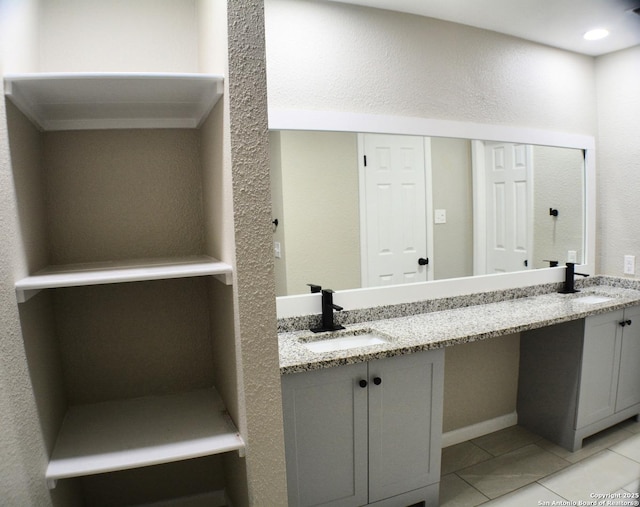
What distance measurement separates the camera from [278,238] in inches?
79.7

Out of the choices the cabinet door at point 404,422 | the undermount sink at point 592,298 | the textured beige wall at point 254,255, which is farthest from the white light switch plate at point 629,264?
the textured beige wall at point 254,255

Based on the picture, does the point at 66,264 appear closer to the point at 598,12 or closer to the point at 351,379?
the point at 351,379

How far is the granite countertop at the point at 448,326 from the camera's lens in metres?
1.75

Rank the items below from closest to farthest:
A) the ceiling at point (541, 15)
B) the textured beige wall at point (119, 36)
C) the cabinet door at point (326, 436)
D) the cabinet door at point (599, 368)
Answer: the textured beige wall at point (119, 36)
the cabinet door at point (326, 436)
the ceiling at point (541, 15)
the cabinet door at point (599, 368)

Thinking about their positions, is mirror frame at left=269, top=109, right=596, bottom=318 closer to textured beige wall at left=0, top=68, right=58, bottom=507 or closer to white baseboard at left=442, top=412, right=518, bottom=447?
white baseboard at left=442, top=412, right=518, bottom=447

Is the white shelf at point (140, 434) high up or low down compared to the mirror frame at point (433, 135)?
down

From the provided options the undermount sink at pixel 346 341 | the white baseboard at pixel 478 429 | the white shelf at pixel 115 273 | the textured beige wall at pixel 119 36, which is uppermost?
the textured beige wall at pixel 119 36

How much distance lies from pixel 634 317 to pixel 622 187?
1.00 meters

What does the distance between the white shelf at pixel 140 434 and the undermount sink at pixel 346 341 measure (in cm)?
53

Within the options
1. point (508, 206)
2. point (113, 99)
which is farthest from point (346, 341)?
point (508, 206)

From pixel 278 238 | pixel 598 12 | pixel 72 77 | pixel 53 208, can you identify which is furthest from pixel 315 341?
pixel 598 12

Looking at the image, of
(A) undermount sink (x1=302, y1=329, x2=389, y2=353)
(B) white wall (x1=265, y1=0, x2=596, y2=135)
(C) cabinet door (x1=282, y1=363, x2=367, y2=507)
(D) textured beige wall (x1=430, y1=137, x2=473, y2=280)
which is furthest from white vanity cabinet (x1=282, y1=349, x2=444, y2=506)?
(B) white wall (x1=265, y1=0, x2=596, y2=135)

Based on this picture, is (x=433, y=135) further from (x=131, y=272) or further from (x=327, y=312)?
(x=131, y=272)

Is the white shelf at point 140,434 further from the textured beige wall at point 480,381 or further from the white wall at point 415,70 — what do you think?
the textured beige wall at point 480,381
